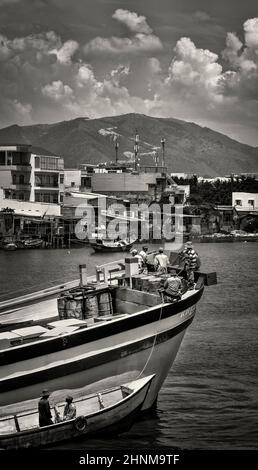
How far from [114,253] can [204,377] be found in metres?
55.9

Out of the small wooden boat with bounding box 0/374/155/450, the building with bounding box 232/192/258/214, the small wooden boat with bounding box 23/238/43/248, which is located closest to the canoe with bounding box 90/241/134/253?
the small wooden boat with bounding box 23/238/43/248

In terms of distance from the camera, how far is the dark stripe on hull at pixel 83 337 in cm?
1411

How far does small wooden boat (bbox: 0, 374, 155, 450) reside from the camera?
13336mm

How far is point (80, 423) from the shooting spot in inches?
548

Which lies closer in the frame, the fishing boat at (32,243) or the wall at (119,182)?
the fishing boat at (32,243)

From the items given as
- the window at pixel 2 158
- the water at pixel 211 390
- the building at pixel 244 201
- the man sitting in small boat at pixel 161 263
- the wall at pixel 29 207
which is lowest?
the water at pixel 211 390

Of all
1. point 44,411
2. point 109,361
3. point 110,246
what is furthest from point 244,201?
point 44,411

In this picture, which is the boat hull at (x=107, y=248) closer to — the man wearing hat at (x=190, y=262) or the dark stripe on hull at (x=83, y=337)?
the man wearing hat at (x=190, y=262)

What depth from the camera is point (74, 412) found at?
14094mm

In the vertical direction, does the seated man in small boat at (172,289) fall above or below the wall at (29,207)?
below

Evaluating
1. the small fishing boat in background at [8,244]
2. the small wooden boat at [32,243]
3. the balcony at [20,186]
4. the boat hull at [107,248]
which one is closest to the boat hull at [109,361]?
the boat hull at [107,248]

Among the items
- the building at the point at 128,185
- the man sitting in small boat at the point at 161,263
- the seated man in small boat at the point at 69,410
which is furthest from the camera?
the building at the point at 128,185
